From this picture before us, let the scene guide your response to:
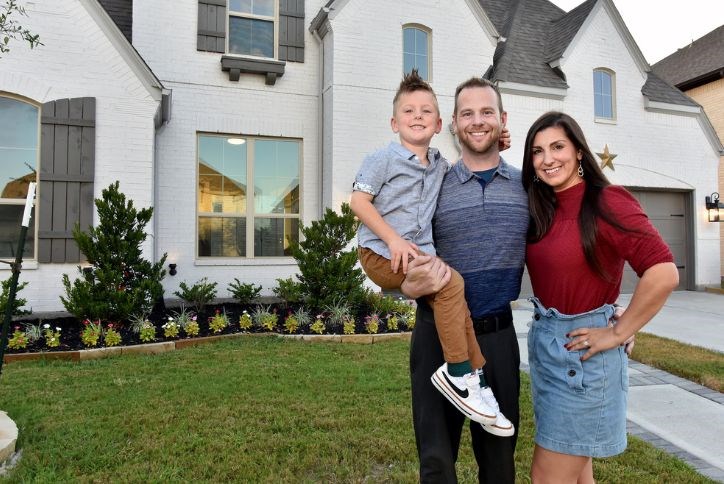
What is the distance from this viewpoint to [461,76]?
9.96m

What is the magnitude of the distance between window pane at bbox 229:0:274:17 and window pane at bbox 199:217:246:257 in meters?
3.92

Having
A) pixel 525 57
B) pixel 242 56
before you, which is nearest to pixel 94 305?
pixel 242 56

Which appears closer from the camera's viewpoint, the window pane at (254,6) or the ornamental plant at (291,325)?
the ornamental plant at (291,325)

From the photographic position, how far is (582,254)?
72.3 inches

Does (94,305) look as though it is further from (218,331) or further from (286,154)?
(286,154)

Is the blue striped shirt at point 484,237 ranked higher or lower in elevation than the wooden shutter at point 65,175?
lower

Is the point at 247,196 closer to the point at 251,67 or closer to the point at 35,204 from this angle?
the point at 251,67

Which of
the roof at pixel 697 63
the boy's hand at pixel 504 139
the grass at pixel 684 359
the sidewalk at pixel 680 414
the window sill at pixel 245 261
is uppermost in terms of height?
the roof at pixel 697 63

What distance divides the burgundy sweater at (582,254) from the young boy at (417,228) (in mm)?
352

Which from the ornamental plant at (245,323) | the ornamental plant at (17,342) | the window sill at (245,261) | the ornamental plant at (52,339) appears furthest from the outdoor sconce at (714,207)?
the ornamental plant at (17,342)

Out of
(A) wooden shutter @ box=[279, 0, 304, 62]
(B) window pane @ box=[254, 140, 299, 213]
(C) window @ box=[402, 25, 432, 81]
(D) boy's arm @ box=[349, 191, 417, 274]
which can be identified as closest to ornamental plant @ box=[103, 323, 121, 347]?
(B) window pane @ box=[254, 140, 299, 213]

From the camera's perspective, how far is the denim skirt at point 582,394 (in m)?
1.81

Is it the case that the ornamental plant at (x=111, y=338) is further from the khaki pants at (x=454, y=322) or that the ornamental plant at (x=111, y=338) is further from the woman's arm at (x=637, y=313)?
the woman's arm at (x=637, y=313)

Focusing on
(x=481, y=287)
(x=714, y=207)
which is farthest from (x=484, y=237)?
(x=714, y=207)
